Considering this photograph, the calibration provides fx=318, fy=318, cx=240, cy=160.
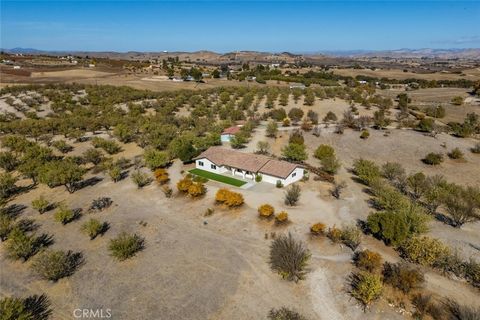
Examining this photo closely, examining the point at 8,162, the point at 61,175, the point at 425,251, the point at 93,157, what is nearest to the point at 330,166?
the point at 425,251

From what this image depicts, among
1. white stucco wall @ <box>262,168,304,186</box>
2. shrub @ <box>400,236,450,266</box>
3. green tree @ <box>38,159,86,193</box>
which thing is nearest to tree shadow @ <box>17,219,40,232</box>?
green tree @ <box>38,159,86,193</box>

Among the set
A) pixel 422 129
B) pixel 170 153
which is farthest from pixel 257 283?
pixel 422 129

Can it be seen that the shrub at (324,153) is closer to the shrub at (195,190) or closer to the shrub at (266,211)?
the shrub at (266,211)

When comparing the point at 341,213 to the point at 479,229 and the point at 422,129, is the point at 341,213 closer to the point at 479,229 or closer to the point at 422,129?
the point at 479,229

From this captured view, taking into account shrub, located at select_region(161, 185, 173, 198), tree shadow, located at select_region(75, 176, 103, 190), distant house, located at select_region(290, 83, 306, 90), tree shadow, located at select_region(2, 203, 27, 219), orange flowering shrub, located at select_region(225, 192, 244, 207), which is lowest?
tree shadow, located at select_region(2, 203, 27, 219)

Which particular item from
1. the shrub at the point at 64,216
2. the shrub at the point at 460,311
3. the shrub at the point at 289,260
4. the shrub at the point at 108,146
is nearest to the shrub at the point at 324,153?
the shrub at the point at 289,260

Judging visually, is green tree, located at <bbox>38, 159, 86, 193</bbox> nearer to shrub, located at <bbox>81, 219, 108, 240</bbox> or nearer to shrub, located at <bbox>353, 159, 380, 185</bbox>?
shrub, located at <bbox>81, 219, 108, 240</bbox>
